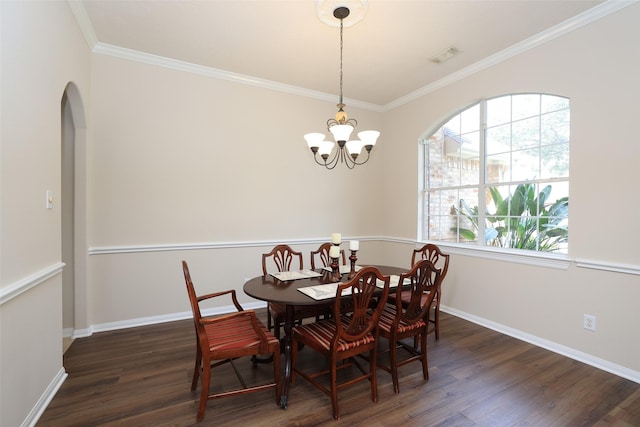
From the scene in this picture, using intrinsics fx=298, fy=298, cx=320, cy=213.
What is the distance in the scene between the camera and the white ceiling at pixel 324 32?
251 centimetres

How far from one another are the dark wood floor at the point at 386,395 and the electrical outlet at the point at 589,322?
33 centimetres

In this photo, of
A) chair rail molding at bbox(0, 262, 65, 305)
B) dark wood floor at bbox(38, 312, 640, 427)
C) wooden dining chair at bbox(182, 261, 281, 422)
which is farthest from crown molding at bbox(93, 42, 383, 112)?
dark wood floor at bbox(38, 312, 640, 427)

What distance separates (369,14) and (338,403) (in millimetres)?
3102

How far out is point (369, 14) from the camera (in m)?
2.59

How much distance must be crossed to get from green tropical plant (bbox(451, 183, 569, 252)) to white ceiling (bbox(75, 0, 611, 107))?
5.06 feet

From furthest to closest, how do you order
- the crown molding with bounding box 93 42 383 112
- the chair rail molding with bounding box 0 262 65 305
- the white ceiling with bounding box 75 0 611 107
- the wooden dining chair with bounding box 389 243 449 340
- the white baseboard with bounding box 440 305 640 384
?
the crown molding with bounding box 93 42 383 112, the wooden dining chair with bounding box 389 243 449 340, the white ceiling with bounding box 75 0 611 107, the white baseboard with bounding box 440 305 640 384, the chair rail molding with bounding box 0 262 65 305

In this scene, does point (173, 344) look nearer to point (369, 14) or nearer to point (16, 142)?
point (16, 142)

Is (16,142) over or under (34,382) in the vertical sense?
over

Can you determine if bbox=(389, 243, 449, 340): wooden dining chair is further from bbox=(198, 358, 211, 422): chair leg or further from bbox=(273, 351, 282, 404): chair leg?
bbox=(198, 358, 211, 422): chair leg

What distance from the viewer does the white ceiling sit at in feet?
8.25

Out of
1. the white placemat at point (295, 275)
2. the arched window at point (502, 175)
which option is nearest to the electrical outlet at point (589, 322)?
the arched window at point (502, 175)

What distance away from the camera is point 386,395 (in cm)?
214

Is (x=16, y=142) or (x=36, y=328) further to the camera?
(x=36, y=328)

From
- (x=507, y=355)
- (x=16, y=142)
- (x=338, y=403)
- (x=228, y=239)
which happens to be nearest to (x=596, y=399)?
(x=507, y=355)
